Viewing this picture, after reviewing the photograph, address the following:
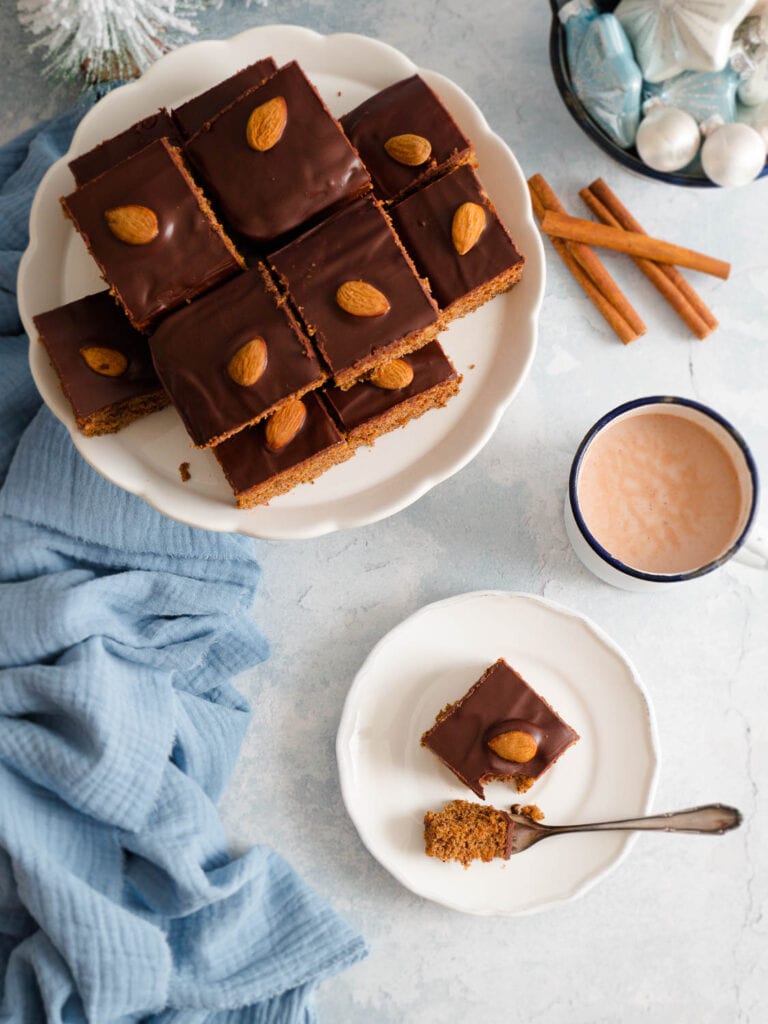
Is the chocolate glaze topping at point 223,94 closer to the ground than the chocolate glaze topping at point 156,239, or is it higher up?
higher up

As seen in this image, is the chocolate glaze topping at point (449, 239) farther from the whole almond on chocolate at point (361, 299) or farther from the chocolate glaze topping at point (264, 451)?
the chocolate glaze topping at point (264, 451)

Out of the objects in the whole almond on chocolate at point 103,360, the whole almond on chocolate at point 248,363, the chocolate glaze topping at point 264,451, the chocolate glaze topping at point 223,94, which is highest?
the chocolate glaze topping at point 223,94

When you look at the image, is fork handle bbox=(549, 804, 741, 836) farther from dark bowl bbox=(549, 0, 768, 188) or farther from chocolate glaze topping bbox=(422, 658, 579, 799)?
dark bowl bbox=(549, 0, 768, 188)

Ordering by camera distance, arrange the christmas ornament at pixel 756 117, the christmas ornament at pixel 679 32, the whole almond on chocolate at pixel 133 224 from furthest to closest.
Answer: the christmas ornament at pixel 756 117 < the christmas ornament at pixel 679 32 < the whole almond on chocolate at pixel 133 224

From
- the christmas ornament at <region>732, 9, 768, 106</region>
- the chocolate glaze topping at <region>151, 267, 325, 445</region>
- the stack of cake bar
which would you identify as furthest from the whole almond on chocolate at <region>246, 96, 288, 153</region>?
the christmas ornament at <region>732, 9, 768, 106</region>

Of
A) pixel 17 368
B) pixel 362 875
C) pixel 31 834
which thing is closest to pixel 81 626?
pixel 31 834

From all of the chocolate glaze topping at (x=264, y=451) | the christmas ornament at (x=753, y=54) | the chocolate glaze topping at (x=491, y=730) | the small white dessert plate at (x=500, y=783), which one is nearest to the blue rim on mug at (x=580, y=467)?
the small white dessert plate at (x=500, y=783)
